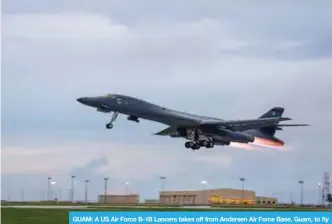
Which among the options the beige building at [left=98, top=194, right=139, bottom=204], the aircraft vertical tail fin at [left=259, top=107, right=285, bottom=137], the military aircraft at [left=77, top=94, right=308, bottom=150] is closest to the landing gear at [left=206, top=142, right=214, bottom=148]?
the military aircraft at [left=77, top=94, right=308, bottom=150]

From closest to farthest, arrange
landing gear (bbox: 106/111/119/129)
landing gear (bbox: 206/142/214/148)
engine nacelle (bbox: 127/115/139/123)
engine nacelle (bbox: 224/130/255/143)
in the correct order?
landing gear (bbox: 106/111/119/129) < engine nacelle (bbox: 127/115/139/123) < landing gear (bbox: 206/142/214/148) < engine nacelle (bbox: 224/130/255/143)

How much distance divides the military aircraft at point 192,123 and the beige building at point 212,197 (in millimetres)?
49392

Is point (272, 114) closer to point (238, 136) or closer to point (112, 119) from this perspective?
point (238, 136)

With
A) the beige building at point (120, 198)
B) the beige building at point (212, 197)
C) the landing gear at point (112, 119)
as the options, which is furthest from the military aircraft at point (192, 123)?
the beige building at point (212, 197)

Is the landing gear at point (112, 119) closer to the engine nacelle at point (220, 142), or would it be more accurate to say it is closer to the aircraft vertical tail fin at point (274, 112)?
the engine nacelle at point (220, 142)

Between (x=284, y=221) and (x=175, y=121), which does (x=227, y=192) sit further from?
(x=284, y=221)

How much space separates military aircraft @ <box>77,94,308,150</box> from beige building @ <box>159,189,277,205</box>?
49.4 m

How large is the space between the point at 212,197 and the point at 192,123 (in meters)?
62.1

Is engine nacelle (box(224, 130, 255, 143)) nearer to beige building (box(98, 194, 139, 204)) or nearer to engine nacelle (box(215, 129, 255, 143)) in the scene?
engine nacelle (box(215, 129, 255, 143))

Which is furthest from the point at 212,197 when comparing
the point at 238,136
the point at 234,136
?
the point at 234,136

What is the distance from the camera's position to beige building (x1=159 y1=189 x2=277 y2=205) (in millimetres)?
157250

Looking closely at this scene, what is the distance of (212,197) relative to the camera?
161 meters

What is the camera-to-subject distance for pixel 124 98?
94.4 m

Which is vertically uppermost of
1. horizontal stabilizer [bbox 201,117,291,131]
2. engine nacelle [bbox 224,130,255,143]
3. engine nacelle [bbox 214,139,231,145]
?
horizontal stabilizer [bbox 201,117,291,131]
